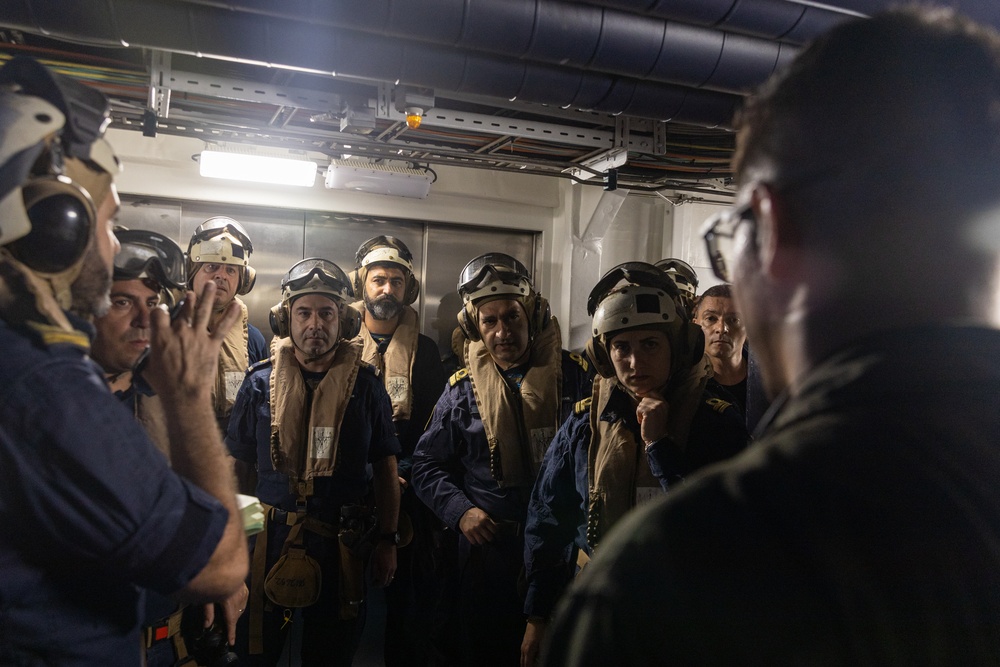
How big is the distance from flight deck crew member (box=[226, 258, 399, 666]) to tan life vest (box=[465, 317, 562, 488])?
540mm

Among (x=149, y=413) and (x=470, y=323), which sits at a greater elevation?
(x=470, y=323)

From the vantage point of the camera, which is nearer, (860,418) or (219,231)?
(860,418)

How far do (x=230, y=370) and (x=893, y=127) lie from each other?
3.72 metres

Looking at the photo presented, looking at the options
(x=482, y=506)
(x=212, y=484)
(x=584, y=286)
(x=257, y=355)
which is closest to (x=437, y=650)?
(x=482, y=506)

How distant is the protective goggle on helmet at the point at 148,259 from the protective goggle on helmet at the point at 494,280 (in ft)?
6.11

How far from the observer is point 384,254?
15.1ft

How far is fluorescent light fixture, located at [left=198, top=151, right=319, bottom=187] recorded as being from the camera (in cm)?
429

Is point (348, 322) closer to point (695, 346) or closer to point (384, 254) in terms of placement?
point (384, 254)

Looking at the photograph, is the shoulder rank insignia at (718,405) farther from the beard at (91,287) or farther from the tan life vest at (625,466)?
the beard at (91,287)

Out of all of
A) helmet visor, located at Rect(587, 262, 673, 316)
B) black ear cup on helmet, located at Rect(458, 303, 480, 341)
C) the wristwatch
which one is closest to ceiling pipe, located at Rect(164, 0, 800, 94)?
helmet visor, located at Rect(587, 262, 673, 316)

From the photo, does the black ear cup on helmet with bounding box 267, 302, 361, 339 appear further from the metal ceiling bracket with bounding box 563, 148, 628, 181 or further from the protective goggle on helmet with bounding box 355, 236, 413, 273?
the metal ceiling bracket with bounding box 563, 148, 628, 181

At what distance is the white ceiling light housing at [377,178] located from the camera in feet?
15.0

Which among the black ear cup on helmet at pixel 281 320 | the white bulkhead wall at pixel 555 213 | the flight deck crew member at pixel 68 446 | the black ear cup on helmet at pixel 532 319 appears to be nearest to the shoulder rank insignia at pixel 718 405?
the black ear cup on helmet at pixel 532 319

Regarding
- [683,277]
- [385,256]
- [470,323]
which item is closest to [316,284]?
[470,323]
